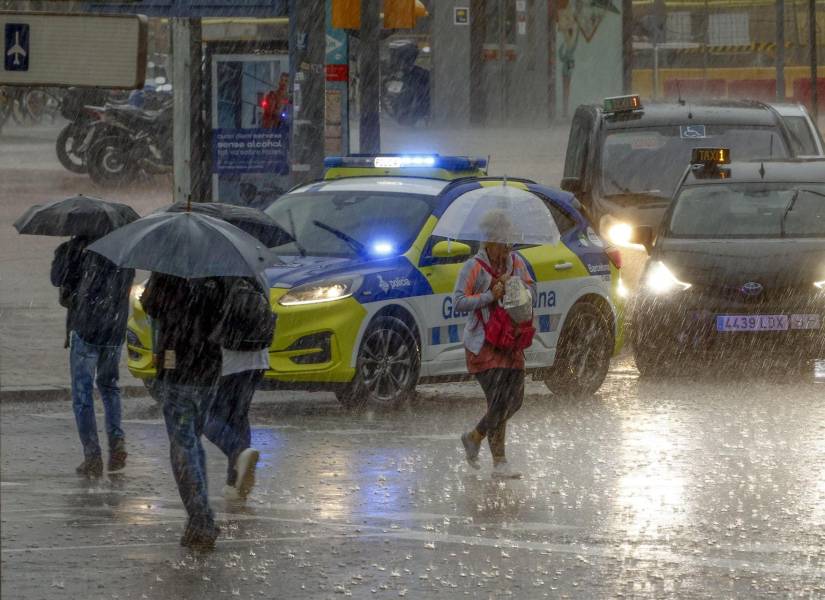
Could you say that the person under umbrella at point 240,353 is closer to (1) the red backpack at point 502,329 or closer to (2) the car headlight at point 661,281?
(1) the red backpack at point 502,329

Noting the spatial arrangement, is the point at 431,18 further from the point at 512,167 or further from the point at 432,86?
the point at 512,167

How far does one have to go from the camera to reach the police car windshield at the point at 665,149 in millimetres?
18297

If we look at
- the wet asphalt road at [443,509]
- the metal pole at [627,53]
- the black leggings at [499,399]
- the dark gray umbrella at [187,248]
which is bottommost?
the wet asphalt road at [443,509]

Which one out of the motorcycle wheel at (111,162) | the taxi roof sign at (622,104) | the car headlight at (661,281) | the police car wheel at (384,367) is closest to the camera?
the police car wheel at (384,367)

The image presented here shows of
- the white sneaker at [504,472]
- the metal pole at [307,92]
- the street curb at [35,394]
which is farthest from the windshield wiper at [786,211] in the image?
the street curb at [35,394]

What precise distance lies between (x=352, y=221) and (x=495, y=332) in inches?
128

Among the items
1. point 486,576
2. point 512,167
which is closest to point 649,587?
point 486,576

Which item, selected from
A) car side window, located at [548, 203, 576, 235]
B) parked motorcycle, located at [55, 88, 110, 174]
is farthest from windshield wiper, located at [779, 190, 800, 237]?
parked motorcycle, located at [55, 88, 110, 174]

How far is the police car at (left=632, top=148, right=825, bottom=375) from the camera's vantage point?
561 inches

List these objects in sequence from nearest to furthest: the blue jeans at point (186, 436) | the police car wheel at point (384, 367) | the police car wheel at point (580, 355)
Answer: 1. the blue jeans at point (186, 436)
2. the police car wheel at point (384, 367)
3. the police car wheel at point (580, 355)

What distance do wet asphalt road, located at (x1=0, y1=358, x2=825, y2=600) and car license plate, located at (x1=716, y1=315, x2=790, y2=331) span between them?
105cm

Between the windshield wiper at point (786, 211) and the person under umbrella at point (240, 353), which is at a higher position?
the windshield wiper at point (786, 211)

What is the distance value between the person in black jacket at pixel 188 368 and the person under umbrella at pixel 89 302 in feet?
5.09

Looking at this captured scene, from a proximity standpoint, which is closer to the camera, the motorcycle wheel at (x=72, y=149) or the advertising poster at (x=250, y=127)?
the advertising poster at (x=250, y=127)
